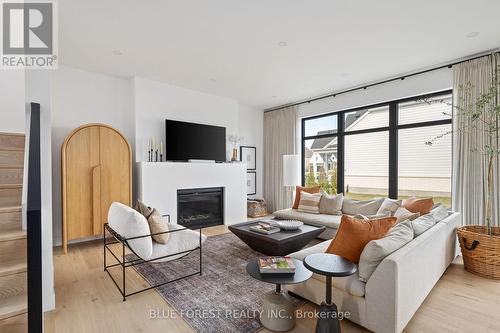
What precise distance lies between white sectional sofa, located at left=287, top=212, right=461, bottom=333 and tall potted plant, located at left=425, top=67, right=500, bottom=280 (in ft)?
3.00

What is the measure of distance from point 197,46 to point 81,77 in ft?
7.23

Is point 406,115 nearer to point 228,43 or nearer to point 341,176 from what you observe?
point 341,176

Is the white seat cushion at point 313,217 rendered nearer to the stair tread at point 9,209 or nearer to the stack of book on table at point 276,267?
the stack of book on table at point 276,267

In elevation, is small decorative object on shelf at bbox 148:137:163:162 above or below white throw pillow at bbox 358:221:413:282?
above

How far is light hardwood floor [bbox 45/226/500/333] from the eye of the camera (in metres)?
1.94

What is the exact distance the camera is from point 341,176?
18.0ft

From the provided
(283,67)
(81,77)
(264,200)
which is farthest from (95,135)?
(264,200)

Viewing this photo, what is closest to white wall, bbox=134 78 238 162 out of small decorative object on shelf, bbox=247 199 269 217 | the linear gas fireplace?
the linear gas fireplace

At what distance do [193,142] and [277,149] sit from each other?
2319 millimetres

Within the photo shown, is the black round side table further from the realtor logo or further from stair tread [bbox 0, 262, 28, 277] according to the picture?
the realtor logo

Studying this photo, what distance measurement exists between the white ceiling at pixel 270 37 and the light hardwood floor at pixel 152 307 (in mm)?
2781

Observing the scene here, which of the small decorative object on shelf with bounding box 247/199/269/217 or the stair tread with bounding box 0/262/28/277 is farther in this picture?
the small decorative object on shelf with bounding box 247/199/269/217

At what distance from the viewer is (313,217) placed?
4.20 meters

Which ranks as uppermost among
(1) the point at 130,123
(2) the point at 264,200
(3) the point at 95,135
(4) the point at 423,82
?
(4) the point at 423,82
